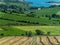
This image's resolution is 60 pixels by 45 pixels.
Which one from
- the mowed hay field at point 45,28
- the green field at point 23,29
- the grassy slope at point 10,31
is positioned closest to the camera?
the grassy slope at point 10,31

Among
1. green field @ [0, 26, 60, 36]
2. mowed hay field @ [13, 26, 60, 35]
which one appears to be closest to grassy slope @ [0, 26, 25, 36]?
green field @ [0, 26, 60, 36]

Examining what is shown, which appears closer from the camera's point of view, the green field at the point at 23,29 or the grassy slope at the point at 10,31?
the grassy slope at the point at 10,31

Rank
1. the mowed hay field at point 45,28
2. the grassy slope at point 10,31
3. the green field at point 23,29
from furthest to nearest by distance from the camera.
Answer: the mowed hay field at point 45,28 < the green field at point 23,29 < the grassy slope at point 10,31

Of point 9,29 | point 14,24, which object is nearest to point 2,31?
point 9,29

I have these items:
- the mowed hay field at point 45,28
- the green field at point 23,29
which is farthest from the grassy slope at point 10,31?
the mowed hay field at point 45,28

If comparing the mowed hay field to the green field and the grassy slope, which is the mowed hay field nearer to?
the green field

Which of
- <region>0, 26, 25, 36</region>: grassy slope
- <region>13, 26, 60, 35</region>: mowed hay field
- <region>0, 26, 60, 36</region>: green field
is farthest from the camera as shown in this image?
<region>13, 26, 60, 35</region>: mowed hay field

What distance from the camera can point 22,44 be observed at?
3059 inches

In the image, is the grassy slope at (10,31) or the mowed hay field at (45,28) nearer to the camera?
the grassy slope at (10,31)

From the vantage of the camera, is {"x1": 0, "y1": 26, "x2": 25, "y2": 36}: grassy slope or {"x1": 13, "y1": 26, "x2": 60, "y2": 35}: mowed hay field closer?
{"x1": 0, "y1": 26, "x2": 25, "y2": 36}: grassy slope

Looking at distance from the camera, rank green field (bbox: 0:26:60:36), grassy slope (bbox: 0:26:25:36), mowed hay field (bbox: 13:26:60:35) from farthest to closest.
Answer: mowed hay field (bbox: 13:26:60:35) < green field (bbox: 0:26:60:36) < grassy slope (bbox: 0:26:25:36)

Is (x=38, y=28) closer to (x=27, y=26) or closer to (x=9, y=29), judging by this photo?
(x=27, y=26)

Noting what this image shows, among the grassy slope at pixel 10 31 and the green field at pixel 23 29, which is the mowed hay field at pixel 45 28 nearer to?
the green field at pixel 23 29

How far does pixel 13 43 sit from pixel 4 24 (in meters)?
35.0
